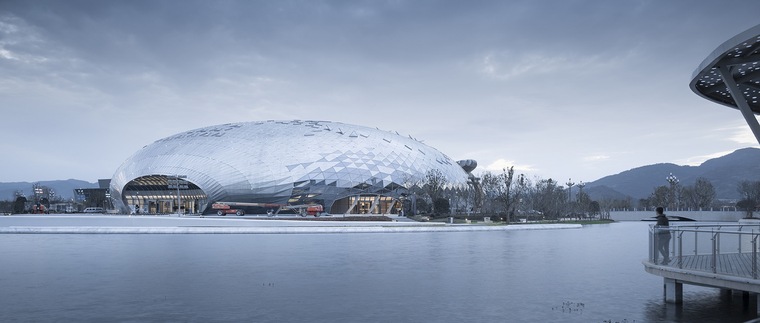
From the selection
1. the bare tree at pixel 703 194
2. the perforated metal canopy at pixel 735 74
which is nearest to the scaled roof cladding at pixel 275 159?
the bare tree at pixel 703 194

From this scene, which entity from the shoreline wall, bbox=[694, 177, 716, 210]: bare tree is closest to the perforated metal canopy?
the shoreline wall

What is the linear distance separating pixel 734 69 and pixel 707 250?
5271mm

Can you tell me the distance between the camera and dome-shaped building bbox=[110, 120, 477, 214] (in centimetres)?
8581

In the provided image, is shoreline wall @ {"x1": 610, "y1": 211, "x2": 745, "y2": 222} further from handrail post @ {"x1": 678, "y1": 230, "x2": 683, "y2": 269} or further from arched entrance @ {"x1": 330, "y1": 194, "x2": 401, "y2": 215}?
handrail post @ {"x1": 678, "y1": 230, "x2": 683, "y2": 269}

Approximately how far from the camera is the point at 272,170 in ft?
287

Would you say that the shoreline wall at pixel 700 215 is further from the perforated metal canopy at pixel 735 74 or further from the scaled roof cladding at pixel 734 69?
the perforated metal canopy at pixel 735 74

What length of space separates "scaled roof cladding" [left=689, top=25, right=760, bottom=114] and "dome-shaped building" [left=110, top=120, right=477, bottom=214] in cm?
6932

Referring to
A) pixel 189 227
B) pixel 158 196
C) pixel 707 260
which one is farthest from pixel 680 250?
pixel 158 196

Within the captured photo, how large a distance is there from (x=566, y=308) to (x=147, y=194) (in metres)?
91.1

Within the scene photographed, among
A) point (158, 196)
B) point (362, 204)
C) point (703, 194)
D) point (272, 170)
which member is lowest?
point (362, 204)

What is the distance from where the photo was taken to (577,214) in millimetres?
106625

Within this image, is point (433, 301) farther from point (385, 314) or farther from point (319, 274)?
point (319, 274)

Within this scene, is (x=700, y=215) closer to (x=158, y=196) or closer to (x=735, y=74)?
(x=158, y=196)

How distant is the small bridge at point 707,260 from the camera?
13.7 metres
